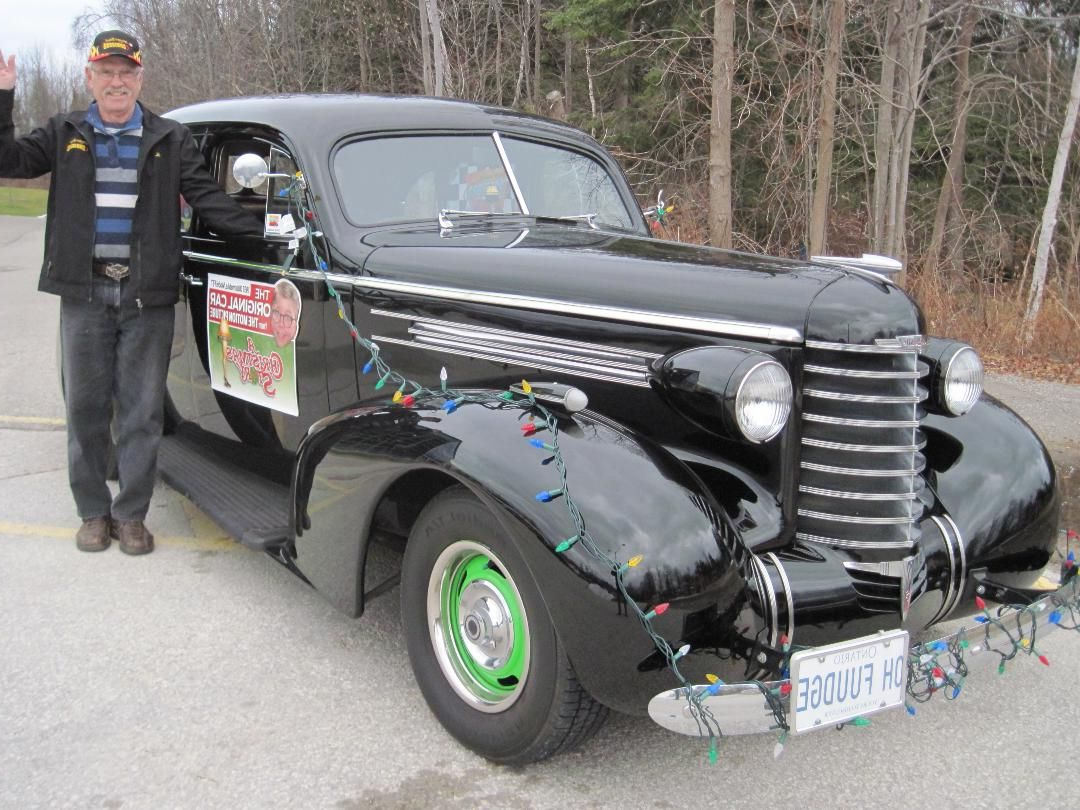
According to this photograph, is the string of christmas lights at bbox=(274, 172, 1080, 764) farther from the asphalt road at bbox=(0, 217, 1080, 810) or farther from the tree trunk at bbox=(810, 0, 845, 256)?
the tree trunk at bbox=(810, 0, 845, 256)

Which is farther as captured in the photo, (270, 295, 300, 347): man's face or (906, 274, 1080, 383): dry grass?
(906, 274, 1080, 383): dry grass

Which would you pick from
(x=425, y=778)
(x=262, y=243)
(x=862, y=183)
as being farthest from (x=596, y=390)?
(x=862, y=183)

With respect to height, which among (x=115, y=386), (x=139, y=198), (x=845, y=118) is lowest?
(x=115, y=386)

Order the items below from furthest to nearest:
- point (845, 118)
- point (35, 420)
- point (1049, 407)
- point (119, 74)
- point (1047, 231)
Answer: point (845, 118), point (1047, 231), point (1049, 407), point (35, 420), point (119, 74)

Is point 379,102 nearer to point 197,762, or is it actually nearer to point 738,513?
point 738,513

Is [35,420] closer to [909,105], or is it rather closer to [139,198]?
[139,198]

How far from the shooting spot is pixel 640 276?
113 inches

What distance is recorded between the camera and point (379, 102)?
3.96 m

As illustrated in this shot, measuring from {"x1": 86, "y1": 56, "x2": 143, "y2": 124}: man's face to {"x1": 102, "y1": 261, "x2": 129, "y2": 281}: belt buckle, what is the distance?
0.57 meters

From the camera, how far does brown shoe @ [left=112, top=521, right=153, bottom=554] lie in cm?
417

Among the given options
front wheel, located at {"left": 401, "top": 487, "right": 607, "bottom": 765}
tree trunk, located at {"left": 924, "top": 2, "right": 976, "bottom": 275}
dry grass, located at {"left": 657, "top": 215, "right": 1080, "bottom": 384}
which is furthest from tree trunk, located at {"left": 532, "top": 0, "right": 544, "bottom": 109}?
front wheel, located at {"left": 401, "top": 487, "right": 607, "bottom": 765}

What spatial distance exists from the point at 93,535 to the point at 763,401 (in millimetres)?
3163

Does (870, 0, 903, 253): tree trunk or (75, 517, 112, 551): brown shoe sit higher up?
(870, 0, 903, 253): tree trunk

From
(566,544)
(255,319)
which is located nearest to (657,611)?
(566,544)
